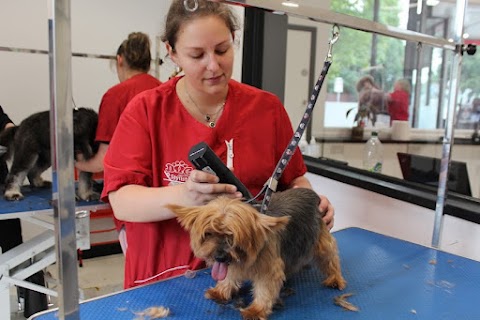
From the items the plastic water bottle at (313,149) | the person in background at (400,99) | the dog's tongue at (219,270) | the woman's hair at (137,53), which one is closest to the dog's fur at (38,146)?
the woman's hair at (137,53)

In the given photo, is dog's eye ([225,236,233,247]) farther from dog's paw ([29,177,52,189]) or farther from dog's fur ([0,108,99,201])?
dog's paw ([29,177,52,189])

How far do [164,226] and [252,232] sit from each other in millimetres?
A: 366

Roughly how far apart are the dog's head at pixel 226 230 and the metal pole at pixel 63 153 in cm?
21

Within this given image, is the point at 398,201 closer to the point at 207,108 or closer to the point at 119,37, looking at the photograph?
the point at 207,108

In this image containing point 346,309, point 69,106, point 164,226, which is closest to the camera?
point 69,106

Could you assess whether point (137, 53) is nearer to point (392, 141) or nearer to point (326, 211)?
point (326, 211)

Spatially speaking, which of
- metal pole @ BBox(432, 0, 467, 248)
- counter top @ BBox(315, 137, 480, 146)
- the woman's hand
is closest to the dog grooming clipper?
the woman's hand

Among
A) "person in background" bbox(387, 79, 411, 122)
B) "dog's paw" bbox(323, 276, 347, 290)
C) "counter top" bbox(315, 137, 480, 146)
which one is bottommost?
"dog's paw" bbox(323, 276, 347, 290)

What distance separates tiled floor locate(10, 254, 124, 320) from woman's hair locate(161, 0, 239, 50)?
183 cm

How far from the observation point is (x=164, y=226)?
1074mm

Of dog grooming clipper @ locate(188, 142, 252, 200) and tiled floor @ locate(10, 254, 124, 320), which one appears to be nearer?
dog grooming clipper @ locate(188, 142, 252, 200)

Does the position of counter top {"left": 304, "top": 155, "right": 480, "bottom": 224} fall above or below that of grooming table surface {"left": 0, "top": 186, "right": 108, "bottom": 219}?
above

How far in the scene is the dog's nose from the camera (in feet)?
2.46

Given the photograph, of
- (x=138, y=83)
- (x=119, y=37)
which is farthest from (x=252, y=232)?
(x=119, y=37)
